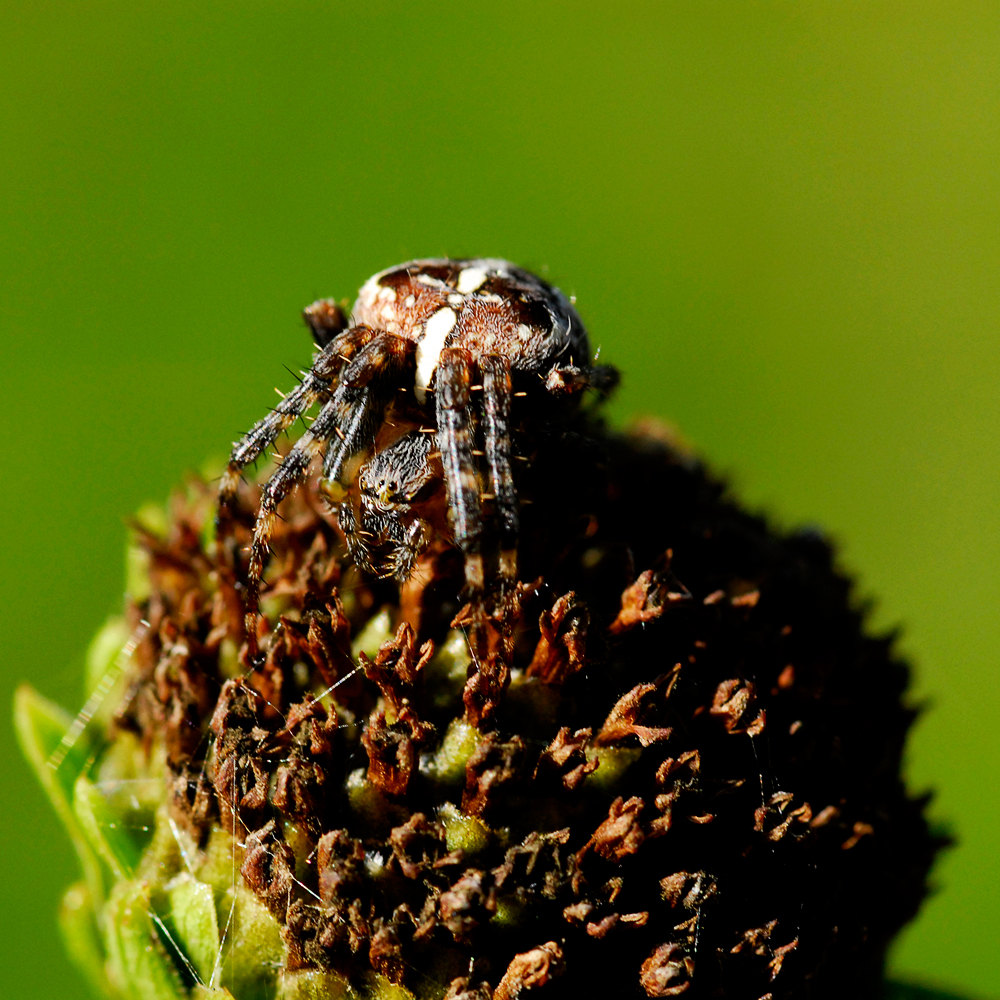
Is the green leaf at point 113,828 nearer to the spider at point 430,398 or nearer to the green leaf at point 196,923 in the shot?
the green leaf at point 196,923

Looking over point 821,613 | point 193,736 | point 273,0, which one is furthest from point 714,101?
point 193,736

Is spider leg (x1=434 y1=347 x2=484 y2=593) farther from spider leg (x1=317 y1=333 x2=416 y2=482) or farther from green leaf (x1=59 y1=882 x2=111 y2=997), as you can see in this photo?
green leaf (x1=59 y1=882 x2=111 y2=997)

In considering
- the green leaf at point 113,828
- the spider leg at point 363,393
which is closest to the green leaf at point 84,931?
the green leaf at point 113,828

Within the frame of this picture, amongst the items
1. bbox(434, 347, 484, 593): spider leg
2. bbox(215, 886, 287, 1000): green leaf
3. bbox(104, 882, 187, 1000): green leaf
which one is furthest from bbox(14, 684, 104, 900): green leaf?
bbox(434, 347, 484, 593): spider leg

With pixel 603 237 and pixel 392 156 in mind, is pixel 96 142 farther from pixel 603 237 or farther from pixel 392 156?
pixel 603 237

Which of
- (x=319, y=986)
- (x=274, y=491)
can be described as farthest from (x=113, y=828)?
(x=274, y=491)

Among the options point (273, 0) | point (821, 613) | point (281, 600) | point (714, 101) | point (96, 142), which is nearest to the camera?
point (281, 600)
